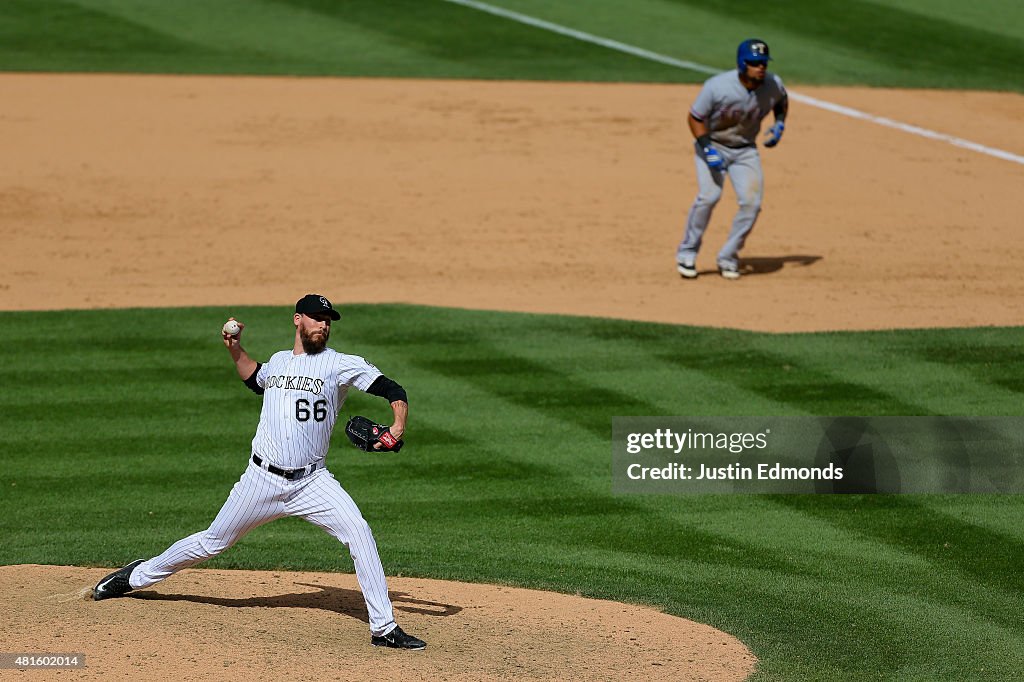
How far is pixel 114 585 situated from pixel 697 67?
62.6 ft

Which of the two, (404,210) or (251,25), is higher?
(251,25)

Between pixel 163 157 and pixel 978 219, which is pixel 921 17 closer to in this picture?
pixel 978 219

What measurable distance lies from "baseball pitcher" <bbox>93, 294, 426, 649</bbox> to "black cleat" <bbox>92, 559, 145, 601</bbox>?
0.68 meters

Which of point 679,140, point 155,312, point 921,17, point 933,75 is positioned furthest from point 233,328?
point 921,17

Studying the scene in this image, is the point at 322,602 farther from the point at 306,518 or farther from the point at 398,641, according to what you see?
the point at 398,641

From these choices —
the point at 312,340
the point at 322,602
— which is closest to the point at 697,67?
the point at 322,602

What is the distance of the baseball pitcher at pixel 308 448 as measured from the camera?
27.7 feet

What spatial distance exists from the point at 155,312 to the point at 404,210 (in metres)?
4.54

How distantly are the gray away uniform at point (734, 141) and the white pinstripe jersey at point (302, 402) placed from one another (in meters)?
8.22

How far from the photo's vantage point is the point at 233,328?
8.52 metres

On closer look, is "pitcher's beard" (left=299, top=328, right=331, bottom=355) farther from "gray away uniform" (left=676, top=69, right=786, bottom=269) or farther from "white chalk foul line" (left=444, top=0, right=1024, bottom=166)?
"white chalk foul line" (left=444, top=0, right=1024, bottom=166)

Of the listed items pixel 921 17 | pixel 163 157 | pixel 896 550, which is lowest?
pixel 896 550
